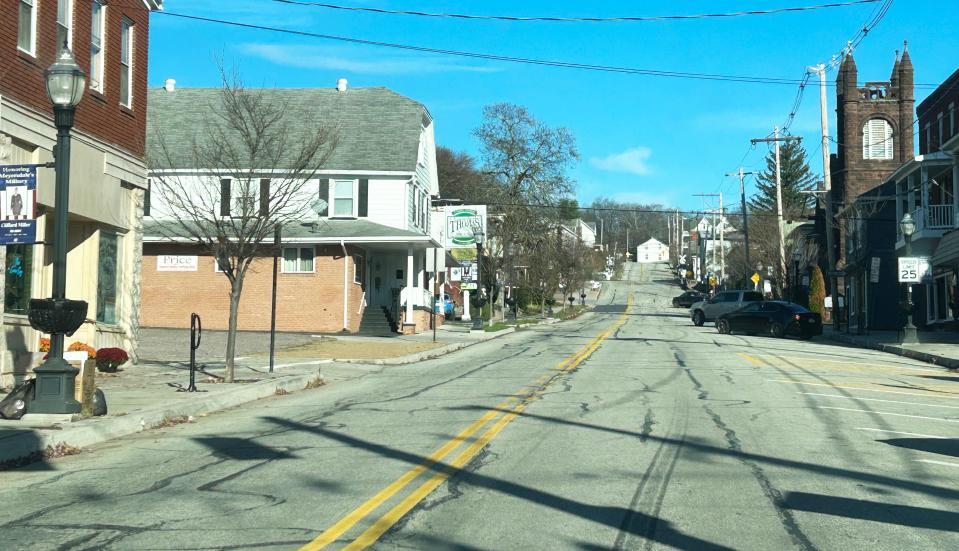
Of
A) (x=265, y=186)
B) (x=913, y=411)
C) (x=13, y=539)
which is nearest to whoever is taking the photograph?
(x=13, y=539)

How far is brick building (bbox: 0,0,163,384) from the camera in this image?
1527cm

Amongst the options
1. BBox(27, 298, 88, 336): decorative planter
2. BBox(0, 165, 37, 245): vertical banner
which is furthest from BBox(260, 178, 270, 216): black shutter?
BBox(27, 298, 88, 336): decorative planter

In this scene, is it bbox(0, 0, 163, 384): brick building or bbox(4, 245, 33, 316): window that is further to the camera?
bbox(4, 245, 33, 316): window

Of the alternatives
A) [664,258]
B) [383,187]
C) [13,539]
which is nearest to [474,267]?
Answer: [383,187]

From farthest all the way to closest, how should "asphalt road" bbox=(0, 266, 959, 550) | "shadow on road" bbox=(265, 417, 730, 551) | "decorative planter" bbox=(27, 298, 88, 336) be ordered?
1. "decorative planter" bbox=(27, 298, 88, 336)
2. "asphalt road" bbox=(0, 266, 959, 550)
3. "shadow on road" bbox=(265, 417, 730, 551)

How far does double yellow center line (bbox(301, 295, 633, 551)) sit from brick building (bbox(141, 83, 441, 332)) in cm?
2006

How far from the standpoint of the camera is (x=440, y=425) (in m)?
11.8

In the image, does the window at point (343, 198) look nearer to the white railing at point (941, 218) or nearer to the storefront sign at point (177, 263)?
the storefront sign at point (177, 263)

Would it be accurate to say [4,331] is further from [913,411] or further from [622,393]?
[913,411]

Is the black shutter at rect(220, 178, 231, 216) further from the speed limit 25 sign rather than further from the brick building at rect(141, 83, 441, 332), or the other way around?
the speed limit 25 sign

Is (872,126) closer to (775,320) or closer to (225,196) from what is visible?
(775,320)

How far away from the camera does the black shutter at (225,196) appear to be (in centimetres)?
1797

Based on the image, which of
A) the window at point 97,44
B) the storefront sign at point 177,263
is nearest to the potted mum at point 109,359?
the window at point 97,44

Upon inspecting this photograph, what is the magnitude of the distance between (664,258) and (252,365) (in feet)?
584
